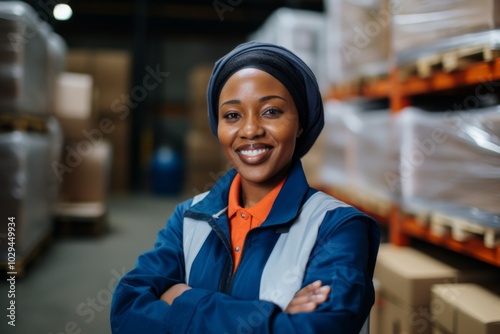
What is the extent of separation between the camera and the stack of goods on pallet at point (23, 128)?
392 centimetres

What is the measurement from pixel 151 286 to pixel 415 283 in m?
1.83

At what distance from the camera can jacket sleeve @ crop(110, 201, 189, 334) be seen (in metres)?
1.43

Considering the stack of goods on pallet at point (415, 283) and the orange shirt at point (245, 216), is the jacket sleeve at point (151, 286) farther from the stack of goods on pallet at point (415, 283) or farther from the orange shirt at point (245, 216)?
the stack of goods on pallet at point (415, 283)

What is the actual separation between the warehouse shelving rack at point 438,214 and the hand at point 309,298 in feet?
5.56

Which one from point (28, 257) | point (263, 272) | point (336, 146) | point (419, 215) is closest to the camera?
point (263, 272)

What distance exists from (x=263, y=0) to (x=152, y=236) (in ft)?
21.7

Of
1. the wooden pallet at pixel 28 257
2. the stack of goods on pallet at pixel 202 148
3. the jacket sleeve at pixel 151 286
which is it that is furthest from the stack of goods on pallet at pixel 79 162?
the jacket sleeve at pixel 151 286

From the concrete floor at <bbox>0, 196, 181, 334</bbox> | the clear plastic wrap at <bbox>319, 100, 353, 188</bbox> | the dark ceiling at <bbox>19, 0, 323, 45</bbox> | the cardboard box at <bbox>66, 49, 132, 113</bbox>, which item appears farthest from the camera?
the dark ceiling at <bbox>19, 0, 323, 45</bbox>

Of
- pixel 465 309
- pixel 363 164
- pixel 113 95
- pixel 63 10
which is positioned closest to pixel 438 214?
pixel 465 309

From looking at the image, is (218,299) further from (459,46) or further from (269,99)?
(459,46)

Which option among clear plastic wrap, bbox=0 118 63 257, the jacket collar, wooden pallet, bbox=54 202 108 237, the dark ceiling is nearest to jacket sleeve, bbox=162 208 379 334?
the jacket collar

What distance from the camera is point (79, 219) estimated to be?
5.86m

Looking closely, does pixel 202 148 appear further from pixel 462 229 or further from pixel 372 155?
pixel 462 229

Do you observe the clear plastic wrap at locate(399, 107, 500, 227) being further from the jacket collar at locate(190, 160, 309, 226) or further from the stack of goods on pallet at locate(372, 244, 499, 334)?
the jacket collar at locate(190, 160, 309, 226)
